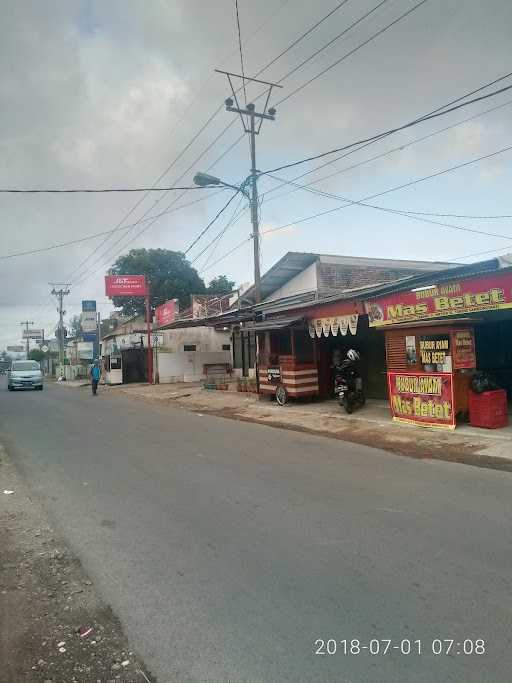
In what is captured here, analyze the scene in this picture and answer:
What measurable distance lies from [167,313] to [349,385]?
18666 millimetres

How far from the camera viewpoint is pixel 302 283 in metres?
21.6

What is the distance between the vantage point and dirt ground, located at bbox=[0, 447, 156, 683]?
2.85m

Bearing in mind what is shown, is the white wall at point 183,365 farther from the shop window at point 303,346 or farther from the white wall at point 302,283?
the shop window at point 303,346

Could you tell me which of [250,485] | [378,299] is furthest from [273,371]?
[250,485]

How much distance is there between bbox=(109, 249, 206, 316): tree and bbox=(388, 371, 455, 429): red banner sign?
36961 mm

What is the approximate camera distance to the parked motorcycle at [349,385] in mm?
13047

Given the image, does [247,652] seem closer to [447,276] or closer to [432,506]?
[432,506]

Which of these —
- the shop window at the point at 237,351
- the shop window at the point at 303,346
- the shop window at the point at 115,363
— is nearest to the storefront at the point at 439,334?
the shop window at the point at 303,346

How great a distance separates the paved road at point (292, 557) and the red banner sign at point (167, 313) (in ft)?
67.6

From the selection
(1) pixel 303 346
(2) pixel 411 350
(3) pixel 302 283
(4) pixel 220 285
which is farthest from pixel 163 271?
(2) pixel 411 350

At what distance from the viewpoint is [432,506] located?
5.45 meters

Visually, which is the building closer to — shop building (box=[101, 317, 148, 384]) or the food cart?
shop building (box=[101, 317, 148, 384])

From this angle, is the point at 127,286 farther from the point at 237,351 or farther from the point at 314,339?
the point at 314,339

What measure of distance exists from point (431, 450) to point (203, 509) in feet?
15.8
